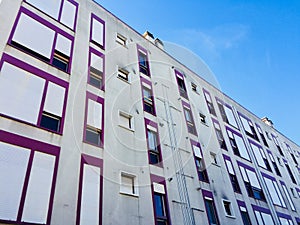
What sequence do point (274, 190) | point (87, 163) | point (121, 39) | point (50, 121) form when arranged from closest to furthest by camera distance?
1. point (87, 163)
2. point (50, 121)
3. point (121, 39)
4. point (274, 190)

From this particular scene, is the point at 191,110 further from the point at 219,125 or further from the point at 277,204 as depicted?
the point at 277,204

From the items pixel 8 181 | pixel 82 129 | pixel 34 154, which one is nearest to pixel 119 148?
pixel 82 129

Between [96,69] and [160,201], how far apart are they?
746 centimetres

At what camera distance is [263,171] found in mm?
21188

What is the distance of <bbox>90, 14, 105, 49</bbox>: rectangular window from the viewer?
1411 centimetres

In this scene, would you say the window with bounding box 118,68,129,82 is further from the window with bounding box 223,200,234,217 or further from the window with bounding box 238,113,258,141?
the window with bounding box 238,113,258,141

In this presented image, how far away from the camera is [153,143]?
12859 mm

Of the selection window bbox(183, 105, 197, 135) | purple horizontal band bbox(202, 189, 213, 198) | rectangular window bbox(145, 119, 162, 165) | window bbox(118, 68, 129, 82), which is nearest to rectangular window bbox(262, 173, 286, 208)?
purple horizontal band bbox(202, 189, 213, 198)

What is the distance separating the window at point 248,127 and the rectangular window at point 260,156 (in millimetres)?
1264

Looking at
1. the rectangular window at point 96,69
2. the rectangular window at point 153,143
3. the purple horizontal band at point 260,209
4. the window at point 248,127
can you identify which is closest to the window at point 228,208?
the purple horizontal band at point 260,209

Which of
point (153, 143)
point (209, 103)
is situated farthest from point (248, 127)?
point (153, 143)

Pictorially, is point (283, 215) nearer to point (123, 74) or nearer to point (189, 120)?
point (189, 120)

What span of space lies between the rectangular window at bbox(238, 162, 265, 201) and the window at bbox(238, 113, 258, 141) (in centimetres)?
559

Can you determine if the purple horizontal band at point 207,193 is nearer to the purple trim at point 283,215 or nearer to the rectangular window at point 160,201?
the rectangular window at point 160,201
